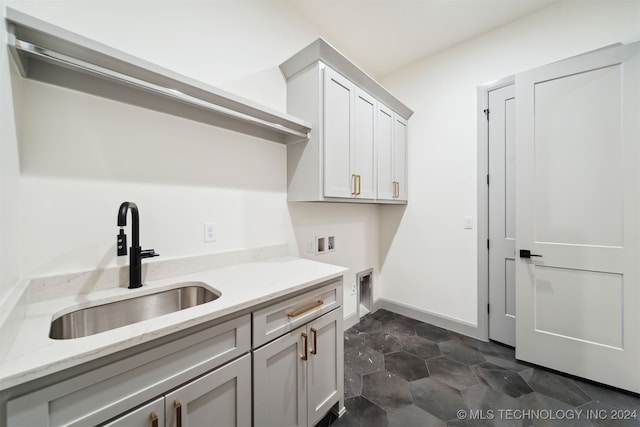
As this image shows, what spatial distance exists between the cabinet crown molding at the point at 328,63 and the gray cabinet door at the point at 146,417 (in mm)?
1947

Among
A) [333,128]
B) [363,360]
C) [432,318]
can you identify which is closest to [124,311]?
[333,128]

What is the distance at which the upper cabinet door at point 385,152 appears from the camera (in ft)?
7.34

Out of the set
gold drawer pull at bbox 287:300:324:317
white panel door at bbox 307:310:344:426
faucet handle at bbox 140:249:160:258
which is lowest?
white panel door at bbox 307:310:344:426

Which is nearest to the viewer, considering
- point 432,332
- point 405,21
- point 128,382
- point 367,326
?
point 128,382

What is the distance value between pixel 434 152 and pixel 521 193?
918 mm

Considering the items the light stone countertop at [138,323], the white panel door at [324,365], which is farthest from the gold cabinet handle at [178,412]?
the white panel door at [324,365]

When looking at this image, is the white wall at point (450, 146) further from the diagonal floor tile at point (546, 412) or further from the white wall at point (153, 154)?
the white wall at point (153, 154)

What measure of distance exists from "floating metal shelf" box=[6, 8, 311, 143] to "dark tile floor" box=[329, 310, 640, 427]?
192 cm

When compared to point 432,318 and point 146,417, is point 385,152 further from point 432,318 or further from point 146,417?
point 146,417

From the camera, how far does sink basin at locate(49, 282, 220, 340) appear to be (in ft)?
2.99

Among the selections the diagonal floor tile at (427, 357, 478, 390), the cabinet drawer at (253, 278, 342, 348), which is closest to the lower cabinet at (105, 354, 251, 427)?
the cabinet drawer at (253, 278, 342, 348)

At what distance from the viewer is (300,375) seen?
1.19 meters

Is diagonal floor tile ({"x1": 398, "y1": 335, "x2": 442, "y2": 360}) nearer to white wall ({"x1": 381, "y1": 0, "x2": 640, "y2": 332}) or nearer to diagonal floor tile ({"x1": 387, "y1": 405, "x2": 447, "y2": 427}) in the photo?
white wall ({"x1": 381, "y1": 0, "x2": 640, "y2": 332})

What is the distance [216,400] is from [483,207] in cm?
251
